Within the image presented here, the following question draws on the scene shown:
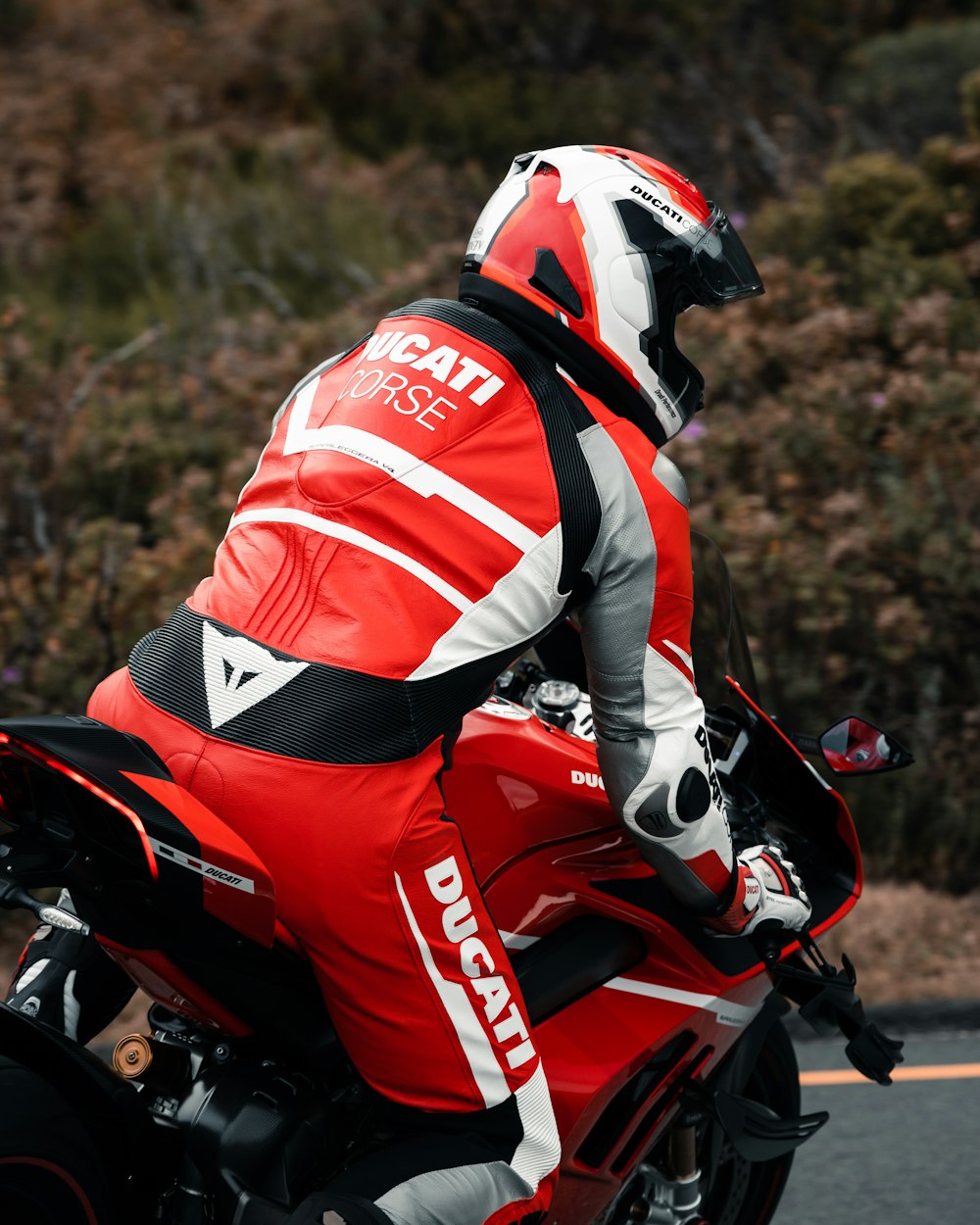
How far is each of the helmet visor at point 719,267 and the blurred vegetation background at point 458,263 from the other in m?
3.36

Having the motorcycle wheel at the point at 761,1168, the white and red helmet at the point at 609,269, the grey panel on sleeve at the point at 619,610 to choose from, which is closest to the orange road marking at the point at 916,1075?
the motorcycle wheel at the point at 761,1168

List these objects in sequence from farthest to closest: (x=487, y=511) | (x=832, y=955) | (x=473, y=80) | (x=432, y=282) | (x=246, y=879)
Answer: (x=473, y=80), (x=432, y=282), (x=832, y=955), (x=487, y=511), (x=246, y=879)

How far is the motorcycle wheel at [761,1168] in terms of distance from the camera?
3158 mm

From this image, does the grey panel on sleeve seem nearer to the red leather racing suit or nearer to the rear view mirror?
the red leather racing suit

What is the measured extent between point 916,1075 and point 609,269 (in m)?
2.78

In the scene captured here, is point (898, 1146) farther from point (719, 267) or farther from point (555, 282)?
point (555, 282)

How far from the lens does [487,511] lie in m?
2.28

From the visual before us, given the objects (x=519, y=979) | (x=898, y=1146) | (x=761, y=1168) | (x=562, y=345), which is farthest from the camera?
(x=898, y=1146)

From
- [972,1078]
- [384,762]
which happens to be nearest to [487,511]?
[384,762]

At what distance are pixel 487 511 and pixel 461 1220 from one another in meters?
1.04

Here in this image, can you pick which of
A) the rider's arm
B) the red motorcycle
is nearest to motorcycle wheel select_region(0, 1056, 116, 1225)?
the red motorcycle

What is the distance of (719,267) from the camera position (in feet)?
8.28

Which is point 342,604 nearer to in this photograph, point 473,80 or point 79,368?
point 79,368

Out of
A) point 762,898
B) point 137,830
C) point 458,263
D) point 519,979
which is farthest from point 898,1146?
point 458,263
